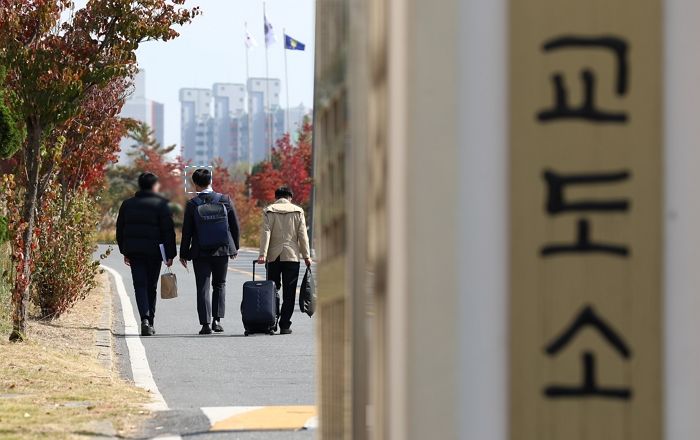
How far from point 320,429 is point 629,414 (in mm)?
1574

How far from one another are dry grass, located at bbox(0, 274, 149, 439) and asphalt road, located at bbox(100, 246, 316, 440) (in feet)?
0.91

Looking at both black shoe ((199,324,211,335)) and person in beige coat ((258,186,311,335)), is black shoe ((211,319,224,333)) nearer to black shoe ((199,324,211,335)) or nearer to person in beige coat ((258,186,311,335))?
black shoe ((199,324,211,335))

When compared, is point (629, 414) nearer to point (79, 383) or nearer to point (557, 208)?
point (557, 208)

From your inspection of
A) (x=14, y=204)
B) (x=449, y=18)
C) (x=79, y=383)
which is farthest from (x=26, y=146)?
(x=449, y=18)

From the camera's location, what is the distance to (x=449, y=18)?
12.7 feet

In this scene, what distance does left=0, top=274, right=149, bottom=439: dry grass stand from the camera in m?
7.91

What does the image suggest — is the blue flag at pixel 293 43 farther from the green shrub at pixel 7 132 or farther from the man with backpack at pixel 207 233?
the green shrub at pixel 7 132

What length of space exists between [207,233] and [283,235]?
0.85 metres

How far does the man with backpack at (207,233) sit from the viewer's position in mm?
13984

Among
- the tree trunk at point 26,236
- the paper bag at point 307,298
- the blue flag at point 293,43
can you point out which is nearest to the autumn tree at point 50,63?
the tree trunk at point 26,236

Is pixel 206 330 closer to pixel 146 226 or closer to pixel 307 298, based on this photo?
pixel 307 298

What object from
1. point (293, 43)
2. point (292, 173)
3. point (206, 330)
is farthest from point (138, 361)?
point (293, 43)

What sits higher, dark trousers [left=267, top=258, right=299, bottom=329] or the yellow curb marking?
dark trousers [left=267, top=258, right=299, bottom=329]

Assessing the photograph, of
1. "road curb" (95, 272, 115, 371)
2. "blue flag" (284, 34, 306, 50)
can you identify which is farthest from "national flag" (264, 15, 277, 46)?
"road curb" (95, 272, 115, 371)
